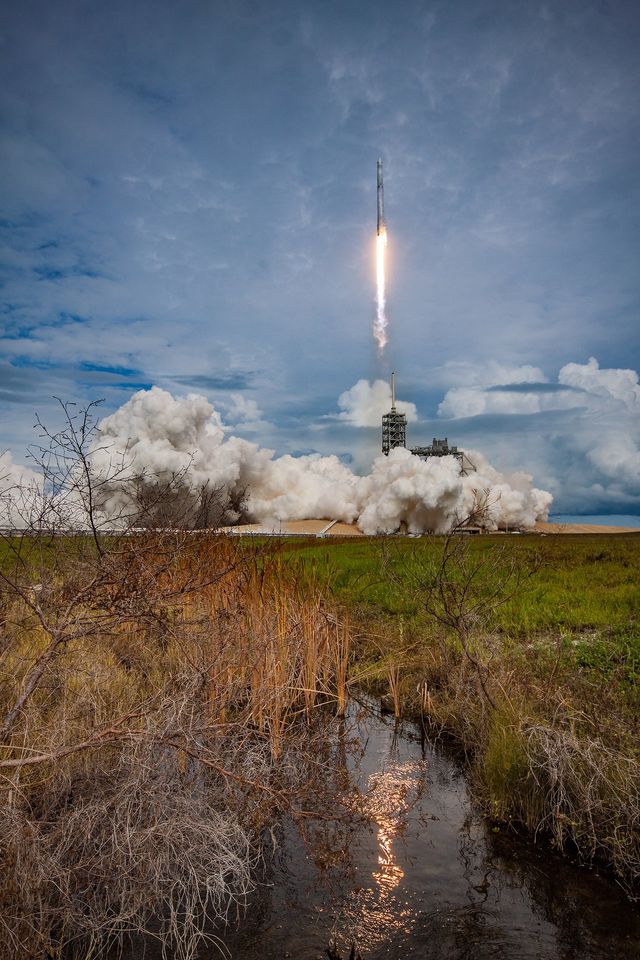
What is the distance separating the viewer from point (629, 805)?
7.48 meters

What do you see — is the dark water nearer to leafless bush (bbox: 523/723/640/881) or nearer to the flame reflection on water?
the flame reflection on water

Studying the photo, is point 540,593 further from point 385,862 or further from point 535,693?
point 385,862

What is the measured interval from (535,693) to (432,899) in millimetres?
3837

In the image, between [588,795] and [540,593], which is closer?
[588,795]

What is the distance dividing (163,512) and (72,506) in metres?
2.31

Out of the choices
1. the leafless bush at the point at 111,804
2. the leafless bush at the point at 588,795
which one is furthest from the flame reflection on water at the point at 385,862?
the leafless bush at the point at 588,795

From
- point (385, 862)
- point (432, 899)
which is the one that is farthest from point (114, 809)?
point (432, 899)

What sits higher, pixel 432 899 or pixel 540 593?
pixel 540 593

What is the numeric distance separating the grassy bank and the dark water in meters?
0.51

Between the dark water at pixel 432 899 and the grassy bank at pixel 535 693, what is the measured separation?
511mm

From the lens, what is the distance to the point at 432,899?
7.08m

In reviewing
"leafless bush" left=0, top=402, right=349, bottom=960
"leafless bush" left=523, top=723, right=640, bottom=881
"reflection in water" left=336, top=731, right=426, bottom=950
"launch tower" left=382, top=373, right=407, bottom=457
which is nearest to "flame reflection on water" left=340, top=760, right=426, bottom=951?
"reflection in water" left=336, top=731, right=426, bottom=950

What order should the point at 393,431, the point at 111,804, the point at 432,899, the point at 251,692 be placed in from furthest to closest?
the point at 393,431 → the point at 251,692 → the point at 432,899 → the point at 111,804

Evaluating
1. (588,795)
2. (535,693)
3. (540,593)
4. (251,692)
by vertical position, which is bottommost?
(588,795)
